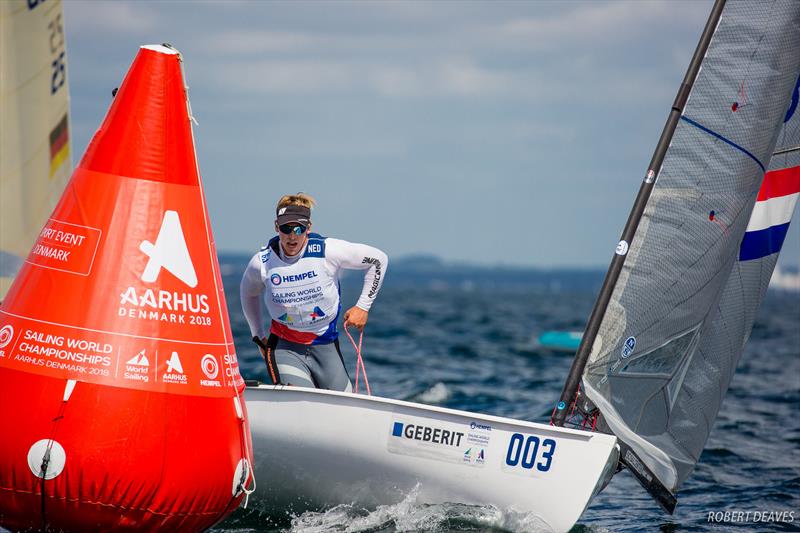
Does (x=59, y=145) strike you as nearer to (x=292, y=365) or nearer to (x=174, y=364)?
(x=292, y=365)

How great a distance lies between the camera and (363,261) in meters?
5.33

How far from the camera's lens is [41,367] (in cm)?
370

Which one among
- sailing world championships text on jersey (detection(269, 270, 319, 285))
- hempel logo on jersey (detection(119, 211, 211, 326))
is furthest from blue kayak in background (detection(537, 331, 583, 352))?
hempel logo on jersey (detection(119, 211, 211, 326))

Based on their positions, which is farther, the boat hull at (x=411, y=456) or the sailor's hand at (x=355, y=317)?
the sailor's hand at (x=355, y=317)

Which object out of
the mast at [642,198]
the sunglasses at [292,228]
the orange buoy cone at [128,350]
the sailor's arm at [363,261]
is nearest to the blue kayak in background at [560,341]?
the mast at [642,198]

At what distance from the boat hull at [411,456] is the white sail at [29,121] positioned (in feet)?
11.9

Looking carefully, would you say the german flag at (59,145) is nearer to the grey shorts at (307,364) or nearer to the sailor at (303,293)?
the sailor at (303,293)

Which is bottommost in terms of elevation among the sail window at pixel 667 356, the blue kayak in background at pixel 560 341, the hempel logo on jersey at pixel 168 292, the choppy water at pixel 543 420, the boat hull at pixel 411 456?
the blue kayak in background at pixel 560 341

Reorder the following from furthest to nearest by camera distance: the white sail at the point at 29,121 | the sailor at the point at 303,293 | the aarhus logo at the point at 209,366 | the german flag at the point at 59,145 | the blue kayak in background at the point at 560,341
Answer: the blue kayak in background at the point at 560,341
the german flag at the point at 59,145
the white sail at the point at 29,121
the sailor at the point at 303,293
the aarhus logo at the point at 209,366

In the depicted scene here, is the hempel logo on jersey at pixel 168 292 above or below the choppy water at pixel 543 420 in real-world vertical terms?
above

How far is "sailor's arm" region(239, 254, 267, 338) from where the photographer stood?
5246mm

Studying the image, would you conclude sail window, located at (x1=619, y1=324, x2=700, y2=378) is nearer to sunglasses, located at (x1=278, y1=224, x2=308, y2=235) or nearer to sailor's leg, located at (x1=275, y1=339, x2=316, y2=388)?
sailor's leg, located at (x1=275, y1=339, x2=316, y2=388)

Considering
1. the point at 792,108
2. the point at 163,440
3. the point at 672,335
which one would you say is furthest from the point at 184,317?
the point at 792,108

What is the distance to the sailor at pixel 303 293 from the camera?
Result: 509 centimetres
